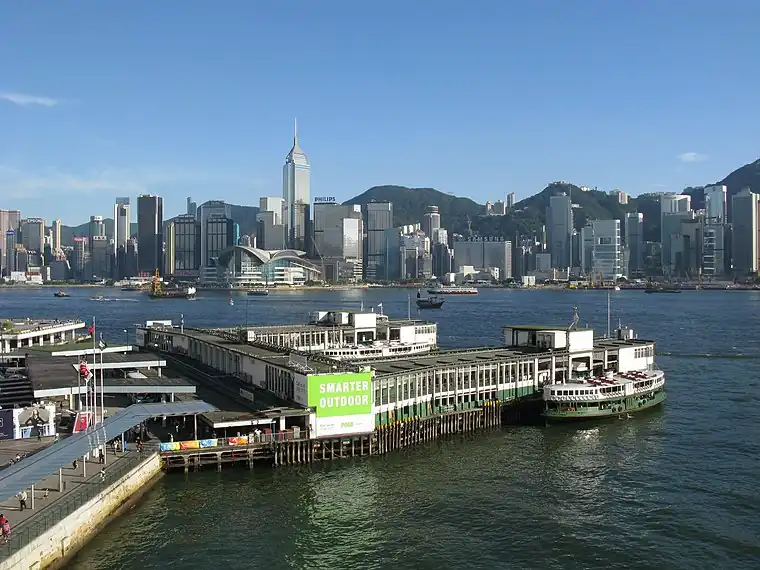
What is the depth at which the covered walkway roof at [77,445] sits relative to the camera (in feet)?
78.1

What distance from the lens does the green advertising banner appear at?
35.7 meters

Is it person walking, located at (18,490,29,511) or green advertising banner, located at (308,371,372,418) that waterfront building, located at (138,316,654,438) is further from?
person walking, located at (18,490,29,511)

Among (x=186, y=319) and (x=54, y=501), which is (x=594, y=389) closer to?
(x=54, y=501)

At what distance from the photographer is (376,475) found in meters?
33.7

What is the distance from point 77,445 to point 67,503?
3678 mm

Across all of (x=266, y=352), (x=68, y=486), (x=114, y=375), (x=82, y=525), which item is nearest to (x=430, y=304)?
(x=266, y=352)

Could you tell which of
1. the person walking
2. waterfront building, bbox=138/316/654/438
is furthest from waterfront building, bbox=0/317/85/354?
the person walking

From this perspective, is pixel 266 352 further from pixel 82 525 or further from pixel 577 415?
pixel 82 525

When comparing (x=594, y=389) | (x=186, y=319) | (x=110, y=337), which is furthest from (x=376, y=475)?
(x=186, y=319)

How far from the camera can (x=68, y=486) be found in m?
26.6

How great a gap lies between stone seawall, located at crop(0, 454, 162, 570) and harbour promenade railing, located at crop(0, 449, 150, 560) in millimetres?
145

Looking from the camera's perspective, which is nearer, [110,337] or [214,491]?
[214,491]

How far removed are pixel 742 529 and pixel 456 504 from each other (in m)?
10.2

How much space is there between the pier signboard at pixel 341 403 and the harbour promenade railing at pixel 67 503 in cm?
769
